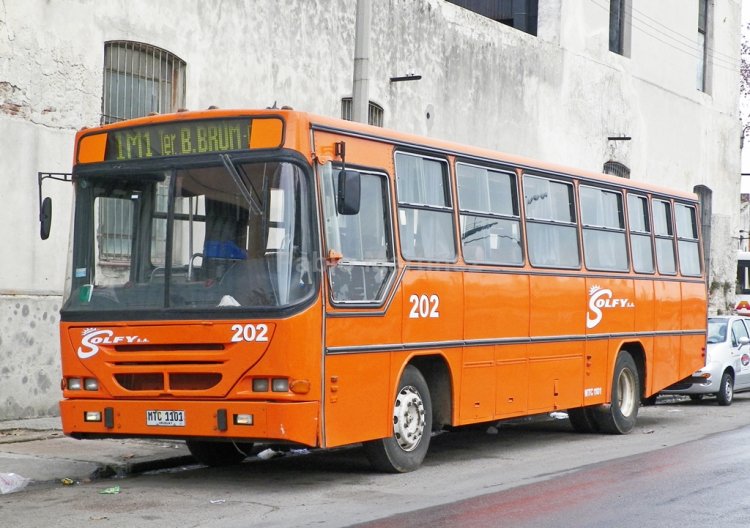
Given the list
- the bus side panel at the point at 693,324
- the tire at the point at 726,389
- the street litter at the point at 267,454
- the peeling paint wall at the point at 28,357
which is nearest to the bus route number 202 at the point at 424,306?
the street litter at the point at 267,454

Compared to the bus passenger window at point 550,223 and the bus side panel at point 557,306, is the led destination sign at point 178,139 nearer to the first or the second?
the bus passenger window at point 550,223

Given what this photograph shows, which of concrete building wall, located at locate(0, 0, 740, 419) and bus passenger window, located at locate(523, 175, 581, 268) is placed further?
concrete building wall, located at locate(0, 0, 740, 419)

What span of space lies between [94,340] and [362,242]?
244cm

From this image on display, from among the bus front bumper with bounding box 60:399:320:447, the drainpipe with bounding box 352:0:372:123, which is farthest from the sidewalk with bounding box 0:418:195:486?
the drainpipe with bounding box 352:0:372:123

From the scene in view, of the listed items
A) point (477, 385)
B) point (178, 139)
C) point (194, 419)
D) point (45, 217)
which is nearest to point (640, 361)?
point (477, 385)

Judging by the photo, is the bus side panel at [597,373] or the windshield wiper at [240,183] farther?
the bus side panel at [597,373]

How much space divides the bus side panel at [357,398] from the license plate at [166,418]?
119 cm

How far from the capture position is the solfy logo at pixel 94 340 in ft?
33.6

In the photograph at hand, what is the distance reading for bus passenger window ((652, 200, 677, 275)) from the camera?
54.3 ft

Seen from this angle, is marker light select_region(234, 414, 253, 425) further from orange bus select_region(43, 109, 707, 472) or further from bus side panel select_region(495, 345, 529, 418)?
bus side panel select_region(495, 345, 529, 418)

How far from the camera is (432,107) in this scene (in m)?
22.7

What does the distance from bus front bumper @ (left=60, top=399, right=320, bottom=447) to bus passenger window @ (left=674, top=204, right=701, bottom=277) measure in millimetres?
8941

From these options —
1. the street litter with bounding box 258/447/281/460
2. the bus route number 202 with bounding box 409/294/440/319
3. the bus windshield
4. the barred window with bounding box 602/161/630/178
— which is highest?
the barred window with bounding box 602/161/630/178

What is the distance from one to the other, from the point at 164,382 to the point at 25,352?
5156 millimetres
